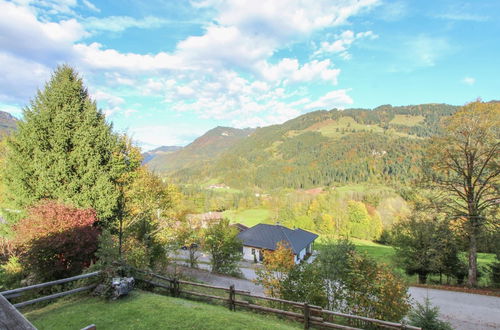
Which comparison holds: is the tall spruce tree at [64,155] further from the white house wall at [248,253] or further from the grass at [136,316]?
the white house wall at [248,253]

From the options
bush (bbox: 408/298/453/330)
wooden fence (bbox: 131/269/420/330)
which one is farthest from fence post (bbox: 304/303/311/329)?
bush (bbox: 408/298/453/330)

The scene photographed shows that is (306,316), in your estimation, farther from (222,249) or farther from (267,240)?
(267,240)

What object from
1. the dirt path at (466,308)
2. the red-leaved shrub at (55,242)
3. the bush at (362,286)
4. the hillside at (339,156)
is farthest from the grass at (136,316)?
the hillside at (339,156)

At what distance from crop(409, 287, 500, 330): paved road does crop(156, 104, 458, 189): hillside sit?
94805mm

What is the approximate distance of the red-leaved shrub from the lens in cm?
923

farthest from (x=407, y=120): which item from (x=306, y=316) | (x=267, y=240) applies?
(x=306, y=316)

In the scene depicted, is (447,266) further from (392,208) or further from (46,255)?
(392,208)

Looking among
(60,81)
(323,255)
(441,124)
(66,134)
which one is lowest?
(323,255)

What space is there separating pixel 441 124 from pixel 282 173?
12578cm

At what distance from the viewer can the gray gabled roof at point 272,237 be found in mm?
37312

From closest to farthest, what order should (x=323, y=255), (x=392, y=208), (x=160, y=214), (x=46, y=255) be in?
(x=46, y=255) < (x=323, y=255) < (x=160, y=214) < (x=392, y=208)

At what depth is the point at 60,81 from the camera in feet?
47.8

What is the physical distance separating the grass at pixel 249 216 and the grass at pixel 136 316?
6883cm

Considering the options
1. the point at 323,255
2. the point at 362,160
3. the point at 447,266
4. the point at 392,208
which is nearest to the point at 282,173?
the point at 362,160
